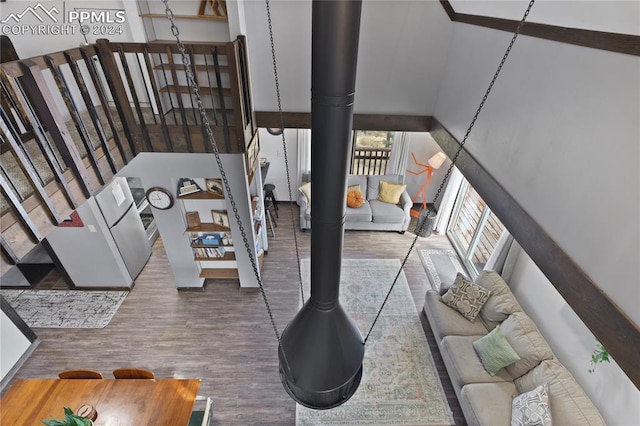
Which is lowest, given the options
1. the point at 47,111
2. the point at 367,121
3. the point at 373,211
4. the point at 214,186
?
the point at 373,211

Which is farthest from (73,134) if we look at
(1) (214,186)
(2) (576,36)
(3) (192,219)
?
(2) (576,36)

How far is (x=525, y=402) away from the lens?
3.10 metres

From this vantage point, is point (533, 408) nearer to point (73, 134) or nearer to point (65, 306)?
point (73, 134)

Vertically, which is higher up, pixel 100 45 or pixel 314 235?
pixel 100 45

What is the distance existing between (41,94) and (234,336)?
3381mm

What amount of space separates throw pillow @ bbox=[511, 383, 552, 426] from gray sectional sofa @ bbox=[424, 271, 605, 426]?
9 cm

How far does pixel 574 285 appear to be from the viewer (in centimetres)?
205

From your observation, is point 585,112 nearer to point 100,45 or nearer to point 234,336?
point 100,45

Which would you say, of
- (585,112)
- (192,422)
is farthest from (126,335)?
(585,112)

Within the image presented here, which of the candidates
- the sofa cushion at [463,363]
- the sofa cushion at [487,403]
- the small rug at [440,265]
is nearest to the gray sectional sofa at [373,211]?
the small rug at [440,265]

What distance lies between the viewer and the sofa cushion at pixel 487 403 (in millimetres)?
3168

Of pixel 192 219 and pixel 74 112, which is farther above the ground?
pixel 74 112

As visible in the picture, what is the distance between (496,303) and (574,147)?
8.13ft

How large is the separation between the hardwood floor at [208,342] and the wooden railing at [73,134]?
2.39m
